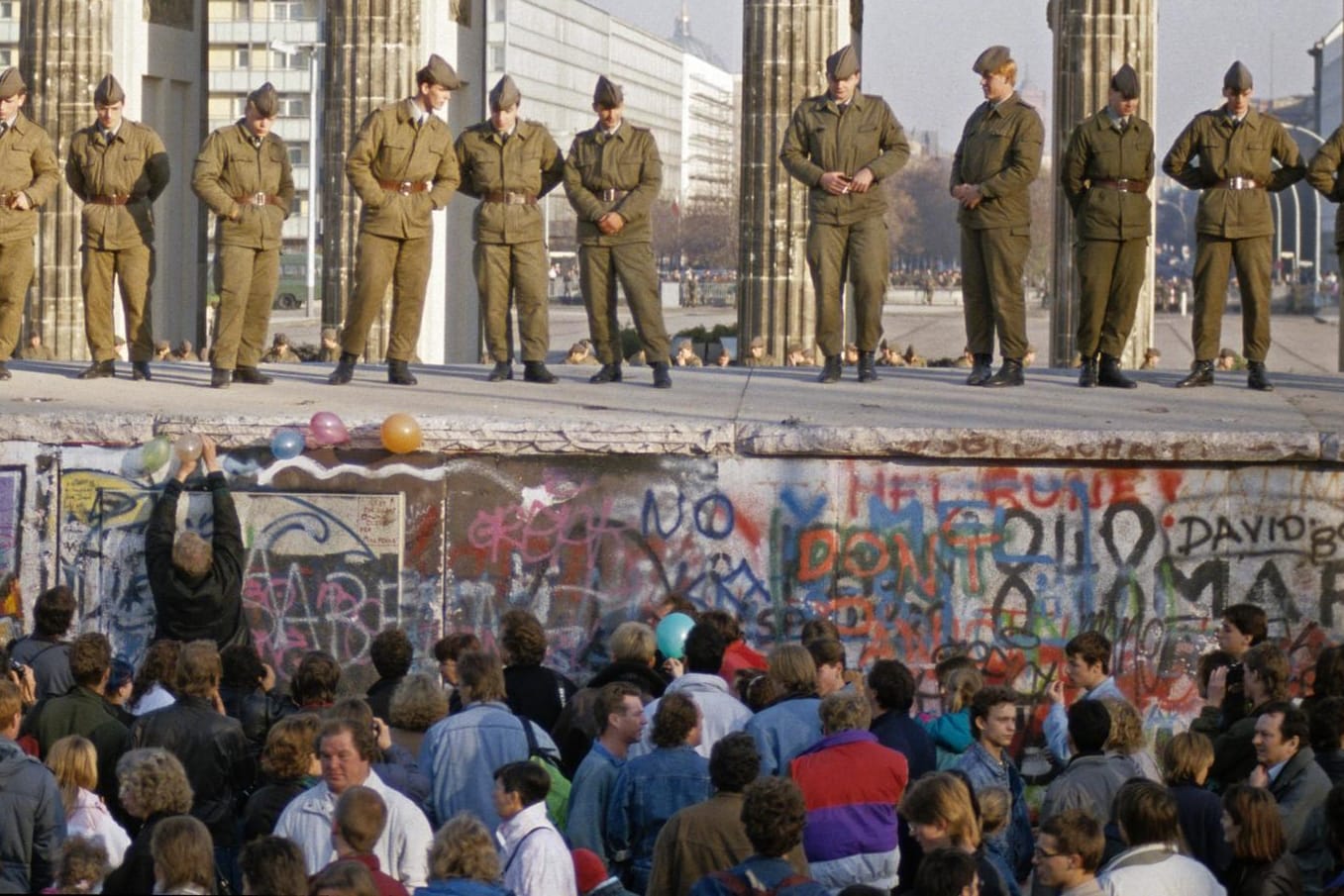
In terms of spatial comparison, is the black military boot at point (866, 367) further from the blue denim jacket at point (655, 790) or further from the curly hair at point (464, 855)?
the curly hair at point (464, 855)

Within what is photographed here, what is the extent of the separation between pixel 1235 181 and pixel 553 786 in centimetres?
750

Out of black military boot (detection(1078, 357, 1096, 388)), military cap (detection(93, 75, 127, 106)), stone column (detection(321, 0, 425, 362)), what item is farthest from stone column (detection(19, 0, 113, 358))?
black military boot (detection(1078, 357, 1096, 388))

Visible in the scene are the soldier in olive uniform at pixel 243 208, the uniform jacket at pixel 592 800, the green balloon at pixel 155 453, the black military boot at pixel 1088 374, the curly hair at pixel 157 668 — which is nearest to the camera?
the uniform jacket at pixel 592 800

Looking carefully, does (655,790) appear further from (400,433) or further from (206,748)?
(400,433)

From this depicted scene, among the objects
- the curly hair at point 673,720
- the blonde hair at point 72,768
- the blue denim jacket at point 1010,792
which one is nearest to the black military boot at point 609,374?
the blue denim jacket at point 1010,792

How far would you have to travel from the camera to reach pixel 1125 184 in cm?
1505

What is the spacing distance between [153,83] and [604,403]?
16.0 metres

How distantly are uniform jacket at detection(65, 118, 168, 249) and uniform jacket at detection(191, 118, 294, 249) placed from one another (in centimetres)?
48

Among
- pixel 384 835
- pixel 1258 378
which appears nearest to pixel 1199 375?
pixel 1258 378

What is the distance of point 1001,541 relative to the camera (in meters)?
12.7

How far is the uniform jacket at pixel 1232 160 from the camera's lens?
14867 mm

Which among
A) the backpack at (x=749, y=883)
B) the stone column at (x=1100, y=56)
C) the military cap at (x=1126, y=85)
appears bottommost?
the backpack at (x=749, y=883)

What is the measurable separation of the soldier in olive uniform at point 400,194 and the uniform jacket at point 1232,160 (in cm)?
461

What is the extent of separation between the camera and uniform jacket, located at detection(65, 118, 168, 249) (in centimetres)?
1502
